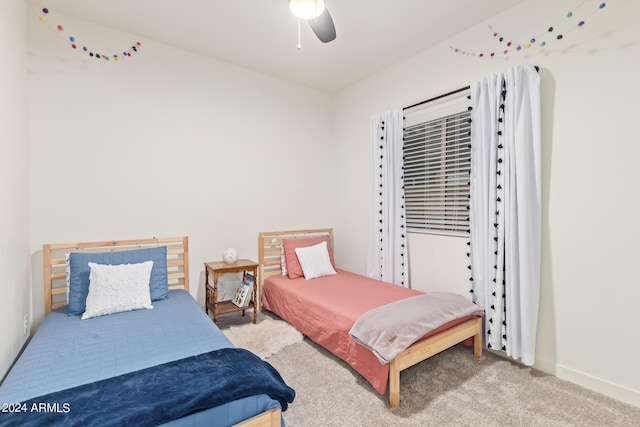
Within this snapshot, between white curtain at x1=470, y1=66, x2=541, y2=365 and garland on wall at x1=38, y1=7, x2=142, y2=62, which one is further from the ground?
garland on wall at x1=38, y1=7, x2=142, y2=62

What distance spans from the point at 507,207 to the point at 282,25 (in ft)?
7.75

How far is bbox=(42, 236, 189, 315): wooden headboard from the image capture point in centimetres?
240

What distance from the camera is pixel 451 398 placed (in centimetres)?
194

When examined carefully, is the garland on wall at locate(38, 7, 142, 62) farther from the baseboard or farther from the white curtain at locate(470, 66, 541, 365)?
the baseboard

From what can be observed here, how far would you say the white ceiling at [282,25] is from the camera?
7.75 ft

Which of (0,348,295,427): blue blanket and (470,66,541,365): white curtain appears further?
(470,66,541,365): white curtain

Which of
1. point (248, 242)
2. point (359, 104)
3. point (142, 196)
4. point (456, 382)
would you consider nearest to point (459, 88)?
point (359, 104)

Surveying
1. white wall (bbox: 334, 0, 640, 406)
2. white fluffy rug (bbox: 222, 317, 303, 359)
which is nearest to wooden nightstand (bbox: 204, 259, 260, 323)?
white fluffy rug (bbox: 222, 317, 303, 359)

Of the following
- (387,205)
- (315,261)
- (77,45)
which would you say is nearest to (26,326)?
(77,45)

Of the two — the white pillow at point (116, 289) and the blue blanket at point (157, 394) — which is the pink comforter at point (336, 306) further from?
the white pillow at point (116, 289)

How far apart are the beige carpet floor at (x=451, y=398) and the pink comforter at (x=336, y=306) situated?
0.16 m

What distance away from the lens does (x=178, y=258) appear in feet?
9.89

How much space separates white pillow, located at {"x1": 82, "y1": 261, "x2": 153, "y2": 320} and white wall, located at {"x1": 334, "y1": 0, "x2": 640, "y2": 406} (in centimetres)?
303

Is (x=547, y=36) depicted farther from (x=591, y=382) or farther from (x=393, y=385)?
(x=393, y=385)
